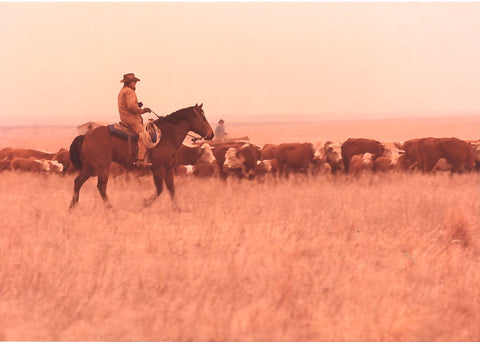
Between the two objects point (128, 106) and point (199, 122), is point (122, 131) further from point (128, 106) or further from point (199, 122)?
point (199, 122)

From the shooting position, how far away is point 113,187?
13.7m

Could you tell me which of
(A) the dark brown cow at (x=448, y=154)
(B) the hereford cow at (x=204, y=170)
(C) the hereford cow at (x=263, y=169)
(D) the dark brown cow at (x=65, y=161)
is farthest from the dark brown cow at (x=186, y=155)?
(A) the dark brown cow at (x=448, y=154)

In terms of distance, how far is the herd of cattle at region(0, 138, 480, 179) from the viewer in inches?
645

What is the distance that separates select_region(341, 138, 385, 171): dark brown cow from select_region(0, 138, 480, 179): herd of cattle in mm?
40

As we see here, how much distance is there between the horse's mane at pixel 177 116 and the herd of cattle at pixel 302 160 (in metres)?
5.66

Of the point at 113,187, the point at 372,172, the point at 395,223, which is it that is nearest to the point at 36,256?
the point at 395,223

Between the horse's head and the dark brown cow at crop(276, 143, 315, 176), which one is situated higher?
the horse's head

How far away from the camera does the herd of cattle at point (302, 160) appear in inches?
645

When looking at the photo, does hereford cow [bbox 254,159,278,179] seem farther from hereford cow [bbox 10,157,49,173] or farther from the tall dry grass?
the tall dry grass

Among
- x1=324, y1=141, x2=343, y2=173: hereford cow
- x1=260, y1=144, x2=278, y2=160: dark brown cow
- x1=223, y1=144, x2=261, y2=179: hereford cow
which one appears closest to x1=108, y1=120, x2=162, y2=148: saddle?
x1=223, y1=144, x2=261, y2=179: hereford cow

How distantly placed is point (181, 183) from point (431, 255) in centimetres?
854

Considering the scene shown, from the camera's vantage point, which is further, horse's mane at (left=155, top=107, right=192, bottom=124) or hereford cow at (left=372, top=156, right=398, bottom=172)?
hereford cow at (left=372, top=156, right=398, bottom=172)

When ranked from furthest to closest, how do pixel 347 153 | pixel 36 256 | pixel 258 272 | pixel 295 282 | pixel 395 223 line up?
pixel 347 153, pixel 395 223, pixel 36 256, pixel 258 272, pixel 295 282

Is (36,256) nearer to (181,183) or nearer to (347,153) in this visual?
(181,183)
